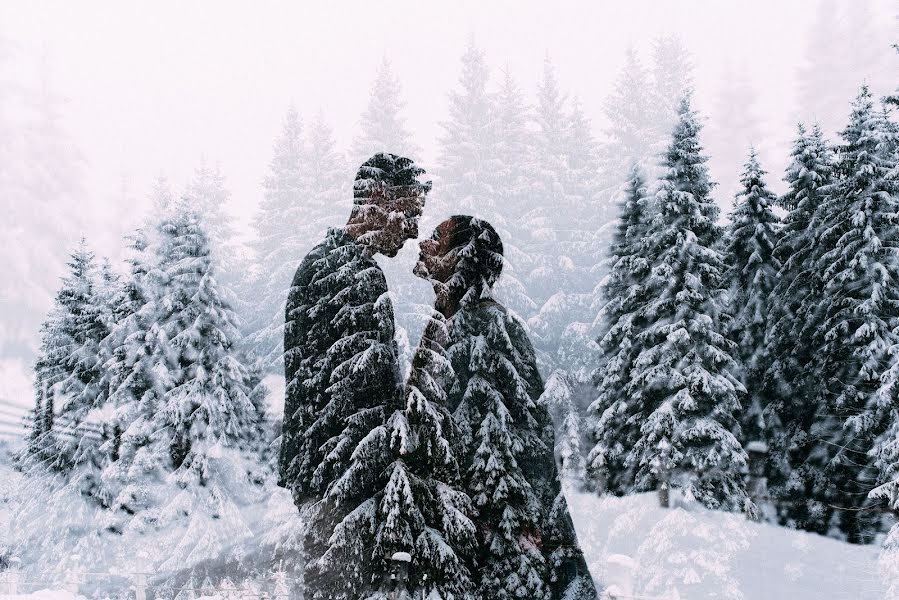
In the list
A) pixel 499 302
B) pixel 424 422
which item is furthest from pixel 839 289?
pixel 424 422

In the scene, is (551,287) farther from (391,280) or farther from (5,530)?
(5,530)

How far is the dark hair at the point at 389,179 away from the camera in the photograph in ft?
32.2

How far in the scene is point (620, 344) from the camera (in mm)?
13562

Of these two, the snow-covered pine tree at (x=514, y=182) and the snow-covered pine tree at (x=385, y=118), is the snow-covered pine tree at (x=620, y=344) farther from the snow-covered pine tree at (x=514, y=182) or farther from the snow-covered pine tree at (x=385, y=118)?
the snow-covered pine tree at (x=385, y=118)

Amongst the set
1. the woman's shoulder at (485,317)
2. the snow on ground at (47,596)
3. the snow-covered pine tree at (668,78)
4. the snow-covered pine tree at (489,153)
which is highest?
the snow-covered pine tree at (668,78)

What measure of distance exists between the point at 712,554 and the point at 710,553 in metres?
0.04

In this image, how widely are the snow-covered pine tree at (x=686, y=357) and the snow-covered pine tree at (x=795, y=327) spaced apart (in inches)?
42.1

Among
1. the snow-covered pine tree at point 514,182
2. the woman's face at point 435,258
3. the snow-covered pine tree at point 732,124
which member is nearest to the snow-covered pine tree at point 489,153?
the snow-covered pine tree at point 514,182

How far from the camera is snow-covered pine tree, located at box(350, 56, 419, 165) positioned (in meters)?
12.6

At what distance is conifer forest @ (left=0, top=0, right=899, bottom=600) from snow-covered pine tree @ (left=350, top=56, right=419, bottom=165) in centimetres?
7

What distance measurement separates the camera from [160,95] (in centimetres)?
1199

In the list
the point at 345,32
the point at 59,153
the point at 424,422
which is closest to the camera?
the point at 424,422

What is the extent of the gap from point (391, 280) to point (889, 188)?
9648 millimetres

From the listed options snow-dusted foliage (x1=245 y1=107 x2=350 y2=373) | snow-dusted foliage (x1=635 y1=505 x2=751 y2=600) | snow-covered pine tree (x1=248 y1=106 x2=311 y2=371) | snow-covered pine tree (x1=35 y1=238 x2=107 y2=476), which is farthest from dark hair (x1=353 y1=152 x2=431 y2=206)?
snow-dusted foliage (x1=635 y1=505 x2=751 y2=600)
